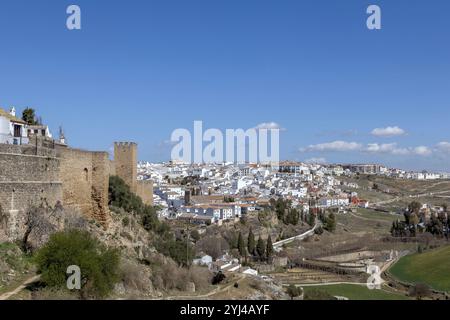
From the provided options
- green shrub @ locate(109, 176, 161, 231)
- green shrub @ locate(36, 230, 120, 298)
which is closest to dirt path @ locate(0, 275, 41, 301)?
green shrub @ locate(36, 230, 120, 298)

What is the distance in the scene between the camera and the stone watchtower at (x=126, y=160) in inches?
869

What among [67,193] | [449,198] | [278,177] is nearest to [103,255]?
[67,193]

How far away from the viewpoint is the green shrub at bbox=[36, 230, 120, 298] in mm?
10570

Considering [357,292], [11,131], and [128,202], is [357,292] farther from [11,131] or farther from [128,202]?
[11,131]

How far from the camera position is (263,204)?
208 feet

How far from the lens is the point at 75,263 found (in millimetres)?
10789

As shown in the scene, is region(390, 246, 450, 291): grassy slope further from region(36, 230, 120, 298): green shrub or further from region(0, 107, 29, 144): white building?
region(36, 230, 120, 298): green shrub

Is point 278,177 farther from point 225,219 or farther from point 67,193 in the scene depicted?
point 67,193

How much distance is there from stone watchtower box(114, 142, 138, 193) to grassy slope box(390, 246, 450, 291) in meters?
22.5

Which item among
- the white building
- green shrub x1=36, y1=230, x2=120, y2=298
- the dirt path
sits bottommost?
the dirt path

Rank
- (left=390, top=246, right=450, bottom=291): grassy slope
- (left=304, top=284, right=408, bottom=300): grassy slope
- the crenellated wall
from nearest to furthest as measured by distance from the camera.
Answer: the crenellated wall, (left=304, top=284, right=408, bottom=300): grassy slope, (left=390, top=246, right=450, bottom=291): grassy slope

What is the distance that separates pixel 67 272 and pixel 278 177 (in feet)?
295

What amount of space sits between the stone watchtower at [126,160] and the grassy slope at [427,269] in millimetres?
22456

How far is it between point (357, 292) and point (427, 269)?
1071 cm
